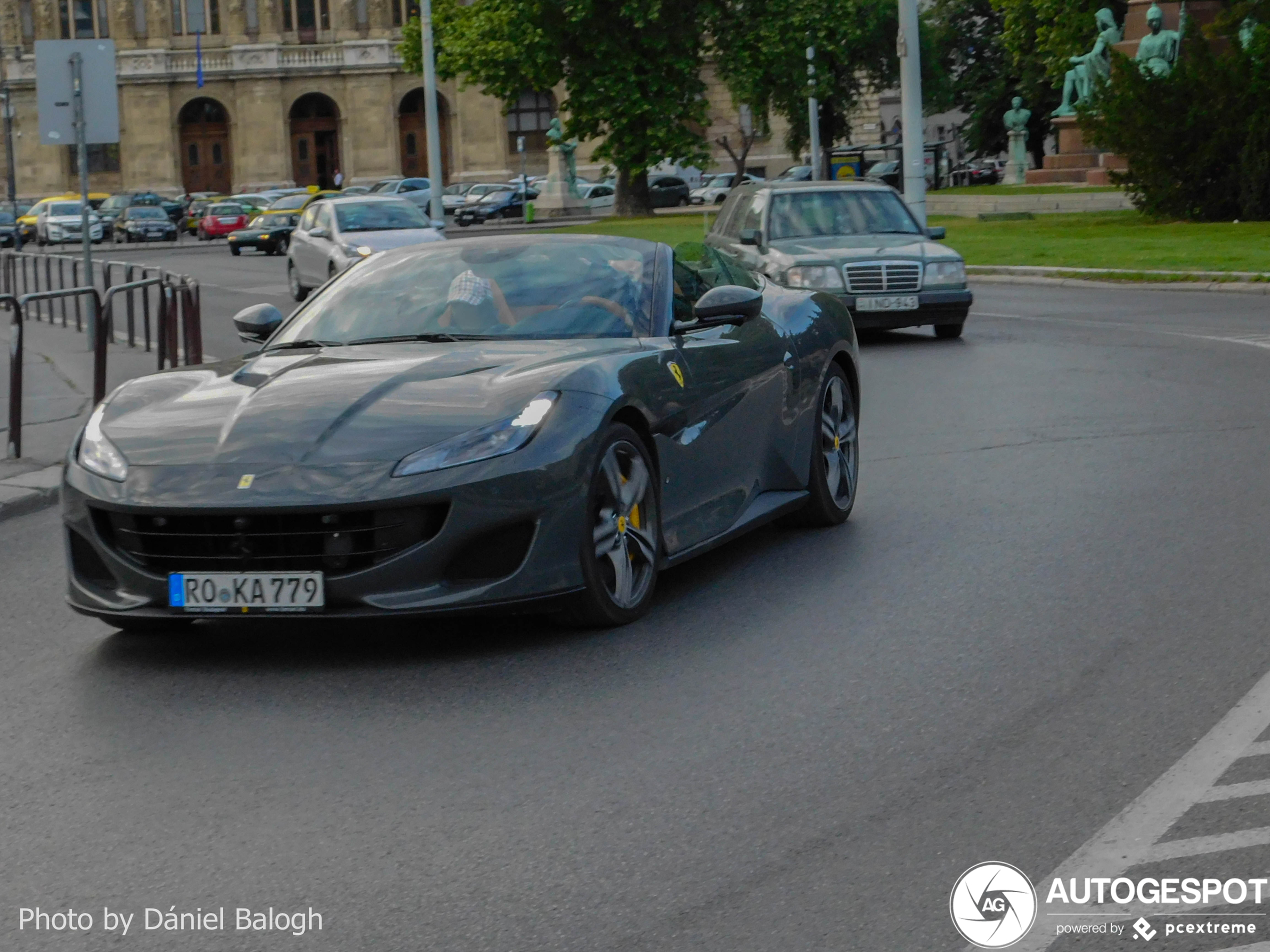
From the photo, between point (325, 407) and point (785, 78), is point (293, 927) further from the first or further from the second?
point (785, 78)

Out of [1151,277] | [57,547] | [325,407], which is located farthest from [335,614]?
[1151,277]

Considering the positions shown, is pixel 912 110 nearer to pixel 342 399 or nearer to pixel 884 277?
pixel 884 277

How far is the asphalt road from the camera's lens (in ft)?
13.7

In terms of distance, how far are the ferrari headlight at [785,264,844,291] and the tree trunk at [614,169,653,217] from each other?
4579 cm

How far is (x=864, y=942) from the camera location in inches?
152

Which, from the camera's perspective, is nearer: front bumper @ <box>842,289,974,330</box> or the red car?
front bumper @ <box>842,289,974,330</box>

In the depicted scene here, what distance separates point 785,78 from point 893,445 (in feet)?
168

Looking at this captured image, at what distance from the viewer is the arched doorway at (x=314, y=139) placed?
9881cm

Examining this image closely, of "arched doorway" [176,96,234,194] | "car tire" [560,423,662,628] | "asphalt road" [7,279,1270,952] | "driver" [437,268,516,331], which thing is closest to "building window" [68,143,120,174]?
"arched doorway" [176,96,234,194]

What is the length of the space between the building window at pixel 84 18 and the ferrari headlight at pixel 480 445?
9619cm

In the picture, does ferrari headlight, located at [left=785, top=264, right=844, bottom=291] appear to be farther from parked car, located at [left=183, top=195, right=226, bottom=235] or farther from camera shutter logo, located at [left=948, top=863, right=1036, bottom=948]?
parked car, located at [left=183, top=195, right=226, bottom=235]

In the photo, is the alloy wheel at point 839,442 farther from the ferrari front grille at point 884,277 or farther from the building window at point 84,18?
the building window at point 84,18

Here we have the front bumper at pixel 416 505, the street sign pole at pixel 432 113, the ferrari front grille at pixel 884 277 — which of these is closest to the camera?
the front bumper at pixel 416 505

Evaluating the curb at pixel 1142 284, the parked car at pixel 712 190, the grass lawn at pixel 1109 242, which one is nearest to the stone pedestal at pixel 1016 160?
the parked car at pixel 712 190
